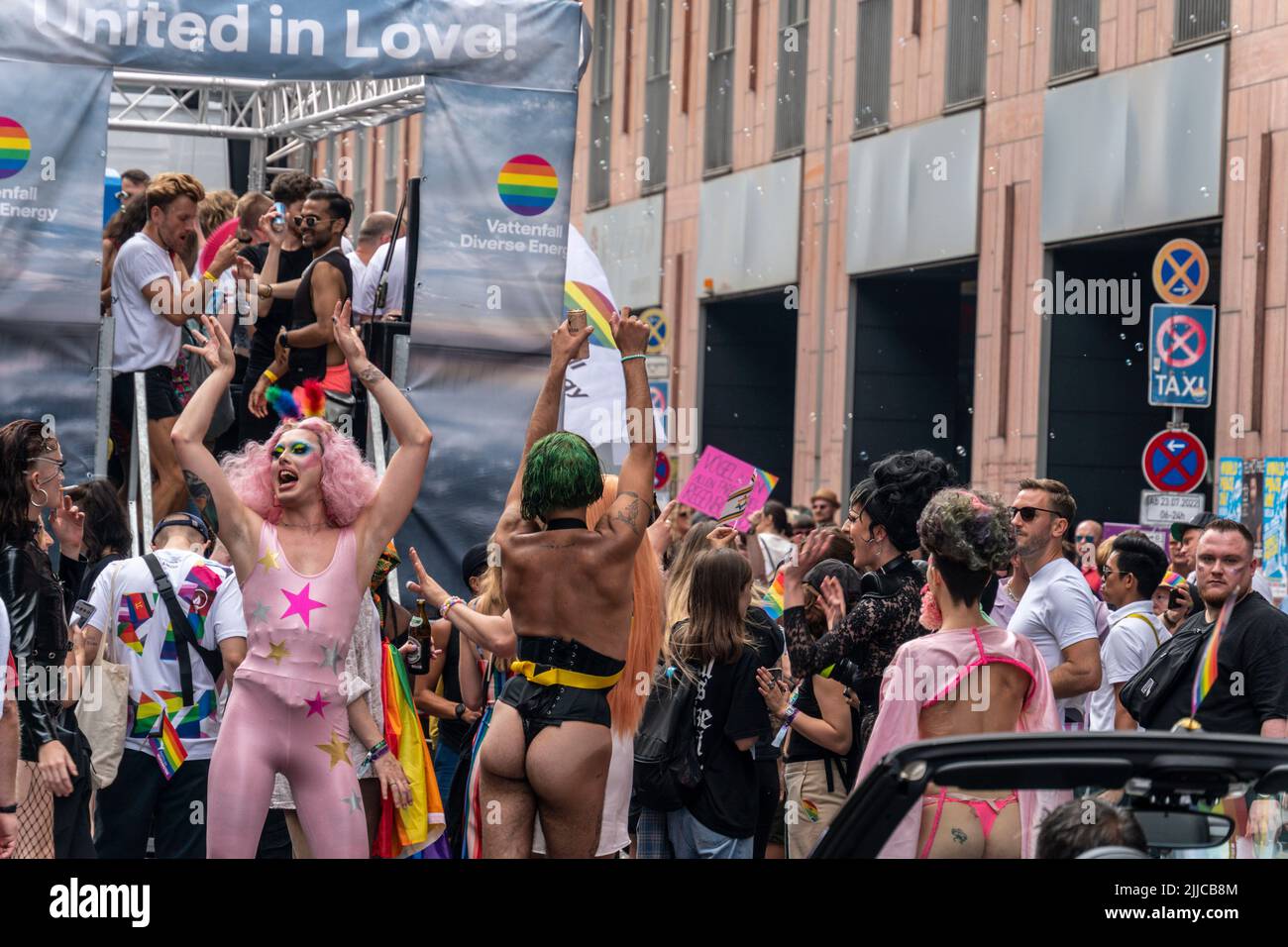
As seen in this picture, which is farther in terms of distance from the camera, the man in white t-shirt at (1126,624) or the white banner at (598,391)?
the white banner at (598,391)

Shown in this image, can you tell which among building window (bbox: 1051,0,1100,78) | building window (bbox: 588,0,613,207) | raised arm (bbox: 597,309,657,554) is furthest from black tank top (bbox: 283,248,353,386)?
building window (bbox: 588,0,613,207)

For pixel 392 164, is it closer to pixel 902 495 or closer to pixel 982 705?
pixel 902 495

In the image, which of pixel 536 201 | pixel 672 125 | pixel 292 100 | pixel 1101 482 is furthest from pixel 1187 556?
pixel 672 125

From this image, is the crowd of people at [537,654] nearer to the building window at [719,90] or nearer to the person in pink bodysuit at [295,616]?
the person in pink bodysuit at [295,616]

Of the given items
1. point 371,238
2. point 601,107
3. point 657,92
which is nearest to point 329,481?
point 371,238

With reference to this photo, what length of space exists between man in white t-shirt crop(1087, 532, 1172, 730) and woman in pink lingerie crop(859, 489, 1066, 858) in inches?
115

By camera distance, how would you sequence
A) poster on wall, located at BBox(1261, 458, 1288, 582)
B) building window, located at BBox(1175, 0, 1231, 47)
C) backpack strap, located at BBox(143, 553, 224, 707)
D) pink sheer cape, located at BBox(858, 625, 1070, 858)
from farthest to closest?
building window, located at BBox(1175, 0, 1231, 47)
poster on wall, located at BBox(1261, 458, 1288, 582)
backpack strap, located at BBox(143, 553, 224, 707)
pink sheer cape, located at BBox(858, 625, 1070, 858)

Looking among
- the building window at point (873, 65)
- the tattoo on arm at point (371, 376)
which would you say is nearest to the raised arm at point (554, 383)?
the tattoo on arm at point (371, 376)

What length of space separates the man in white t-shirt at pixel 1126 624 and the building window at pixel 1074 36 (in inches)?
498

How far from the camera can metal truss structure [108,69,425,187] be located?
14984 mm

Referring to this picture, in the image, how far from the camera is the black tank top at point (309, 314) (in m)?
10.7

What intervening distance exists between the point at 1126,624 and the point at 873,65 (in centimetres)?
1784

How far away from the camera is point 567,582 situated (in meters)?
5.89

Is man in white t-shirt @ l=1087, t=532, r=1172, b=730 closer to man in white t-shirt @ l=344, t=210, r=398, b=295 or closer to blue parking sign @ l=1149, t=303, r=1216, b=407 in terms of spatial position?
man in white t-shirt @ l=344, t=210, r=398, b=295
